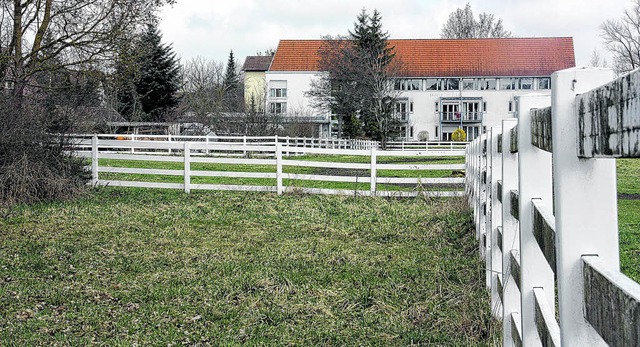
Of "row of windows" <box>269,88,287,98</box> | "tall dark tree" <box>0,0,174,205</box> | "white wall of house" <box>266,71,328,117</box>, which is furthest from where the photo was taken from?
"row of windows" <box>269,88,287,98</box>

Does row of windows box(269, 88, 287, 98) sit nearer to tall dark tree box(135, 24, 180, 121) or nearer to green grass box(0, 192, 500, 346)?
tall dark tree box(135, 24, 180, 121)

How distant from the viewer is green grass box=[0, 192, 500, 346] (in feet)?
15.3

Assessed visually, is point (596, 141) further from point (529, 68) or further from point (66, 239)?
point (529, 68)

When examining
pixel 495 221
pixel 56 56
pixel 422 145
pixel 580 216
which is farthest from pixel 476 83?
pixel 580 216

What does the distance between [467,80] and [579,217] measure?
69.7 metres

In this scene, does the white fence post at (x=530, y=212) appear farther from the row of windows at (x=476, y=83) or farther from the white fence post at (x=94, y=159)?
the row of windows at (x=476, y=83)

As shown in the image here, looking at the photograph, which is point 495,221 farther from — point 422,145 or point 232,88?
point 232,88

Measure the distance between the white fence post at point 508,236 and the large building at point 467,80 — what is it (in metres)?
63.8

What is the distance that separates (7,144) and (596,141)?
12954mm

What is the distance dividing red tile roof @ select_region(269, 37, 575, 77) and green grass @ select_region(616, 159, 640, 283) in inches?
2043

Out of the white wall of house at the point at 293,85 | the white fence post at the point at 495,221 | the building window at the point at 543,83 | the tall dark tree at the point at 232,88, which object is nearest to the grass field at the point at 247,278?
the white fence post at the point at 495,221

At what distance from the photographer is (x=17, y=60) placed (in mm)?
16250

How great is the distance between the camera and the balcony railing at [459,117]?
68438 mm

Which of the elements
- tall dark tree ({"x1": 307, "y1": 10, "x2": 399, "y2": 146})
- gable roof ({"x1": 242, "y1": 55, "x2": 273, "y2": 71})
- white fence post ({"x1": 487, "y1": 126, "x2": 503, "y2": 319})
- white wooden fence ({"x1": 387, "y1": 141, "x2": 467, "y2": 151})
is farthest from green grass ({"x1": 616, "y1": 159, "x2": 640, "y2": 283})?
gable roof ({"x1": 242, "y1": 55, "x2": 273, "y2": 71})
